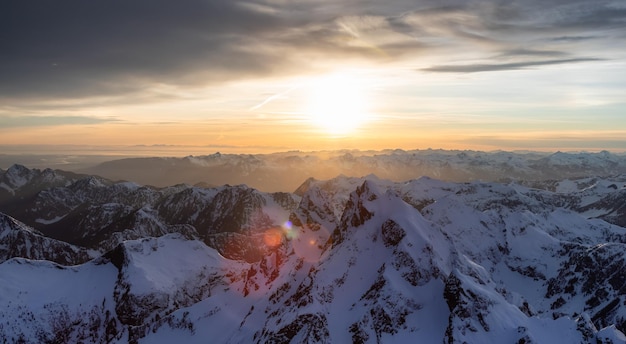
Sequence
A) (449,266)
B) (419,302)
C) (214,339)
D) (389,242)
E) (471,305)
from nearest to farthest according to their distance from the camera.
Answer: (471,305) → (419,302) → (449,266) → (389,242) → (214,339)

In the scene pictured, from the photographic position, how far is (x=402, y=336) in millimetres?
140375

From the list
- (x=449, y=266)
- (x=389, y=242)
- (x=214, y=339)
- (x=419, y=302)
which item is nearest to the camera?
(x=419, y=302)

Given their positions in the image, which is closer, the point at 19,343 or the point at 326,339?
the point at 326,339

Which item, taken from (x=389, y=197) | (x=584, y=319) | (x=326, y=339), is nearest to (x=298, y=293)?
(x=326, y=339)

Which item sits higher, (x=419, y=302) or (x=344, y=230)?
(x=344, y=230)

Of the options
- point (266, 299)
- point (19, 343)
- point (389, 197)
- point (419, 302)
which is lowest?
point (19, 343)

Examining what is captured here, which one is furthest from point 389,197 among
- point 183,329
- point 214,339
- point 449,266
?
point 183,329

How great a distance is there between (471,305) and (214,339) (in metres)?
102

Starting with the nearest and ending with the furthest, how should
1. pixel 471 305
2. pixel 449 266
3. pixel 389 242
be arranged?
1. pixel 471 305
2. pixel 449 266
3. pixel 389 242

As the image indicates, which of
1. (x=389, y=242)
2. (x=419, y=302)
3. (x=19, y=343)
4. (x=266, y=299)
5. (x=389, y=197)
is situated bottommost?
(x=19, y=343)

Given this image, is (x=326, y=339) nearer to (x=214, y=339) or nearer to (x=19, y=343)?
(x=214, y=339)

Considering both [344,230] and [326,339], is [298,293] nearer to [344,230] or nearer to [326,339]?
[326,339]

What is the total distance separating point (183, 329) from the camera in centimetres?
19350

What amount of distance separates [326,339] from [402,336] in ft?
76.3
